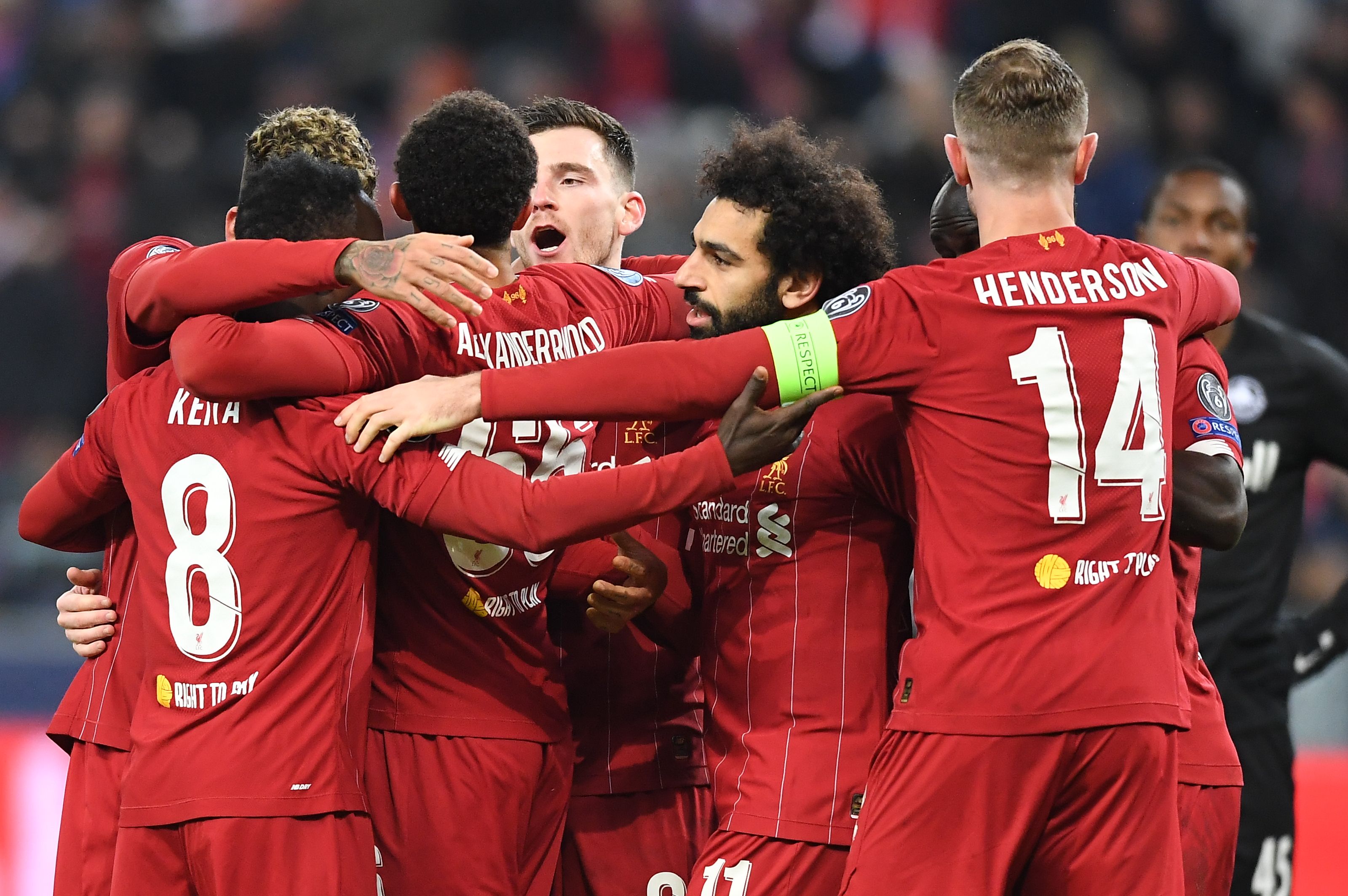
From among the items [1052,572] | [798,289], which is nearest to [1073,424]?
[1052,572]

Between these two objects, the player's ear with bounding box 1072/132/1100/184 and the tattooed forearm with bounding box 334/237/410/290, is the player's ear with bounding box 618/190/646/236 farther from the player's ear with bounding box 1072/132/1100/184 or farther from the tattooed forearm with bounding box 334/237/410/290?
the player's ear with bounding box 1072/132/1100/184

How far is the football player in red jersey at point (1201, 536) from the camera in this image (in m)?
3.45

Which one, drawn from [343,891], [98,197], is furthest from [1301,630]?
[98,197]

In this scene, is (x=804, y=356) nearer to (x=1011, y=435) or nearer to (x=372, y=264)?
(x=1011, y=435)

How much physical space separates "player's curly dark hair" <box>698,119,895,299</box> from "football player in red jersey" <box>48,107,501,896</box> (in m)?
0.82

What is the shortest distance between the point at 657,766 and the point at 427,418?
140 cm

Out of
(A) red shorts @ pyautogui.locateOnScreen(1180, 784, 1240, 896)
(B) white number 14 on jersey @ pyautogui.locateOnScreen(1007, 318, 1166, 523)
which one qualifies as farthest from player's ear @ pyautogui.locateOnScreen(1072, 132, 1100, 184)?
(A) red shorts @ pyautogui.locateOnScreen(1180, 784, 1240, 896)

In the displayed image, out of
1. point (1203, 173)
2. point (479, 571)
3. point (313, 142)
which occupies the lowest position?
→ point (479, 571)

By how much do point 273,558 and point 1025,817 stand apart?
165cm

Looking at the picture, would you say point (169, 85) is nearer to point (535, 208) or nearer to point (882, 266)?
point (535, 208)

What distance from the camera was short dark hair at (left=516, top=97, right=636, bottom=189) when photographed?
5047 mm

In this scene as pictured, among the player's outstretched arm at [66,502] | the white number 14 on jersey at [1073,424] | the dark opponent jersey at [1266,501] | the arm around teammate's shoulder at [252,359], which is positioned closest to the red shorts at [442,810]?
the player's outstretched arm at [66,502]

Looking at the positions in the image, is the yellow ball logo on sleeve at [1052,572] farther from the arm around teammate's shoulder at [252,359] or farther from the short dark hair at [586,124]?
the short dark hair at [586,124]

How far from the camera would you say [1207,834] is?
3.90 metres
